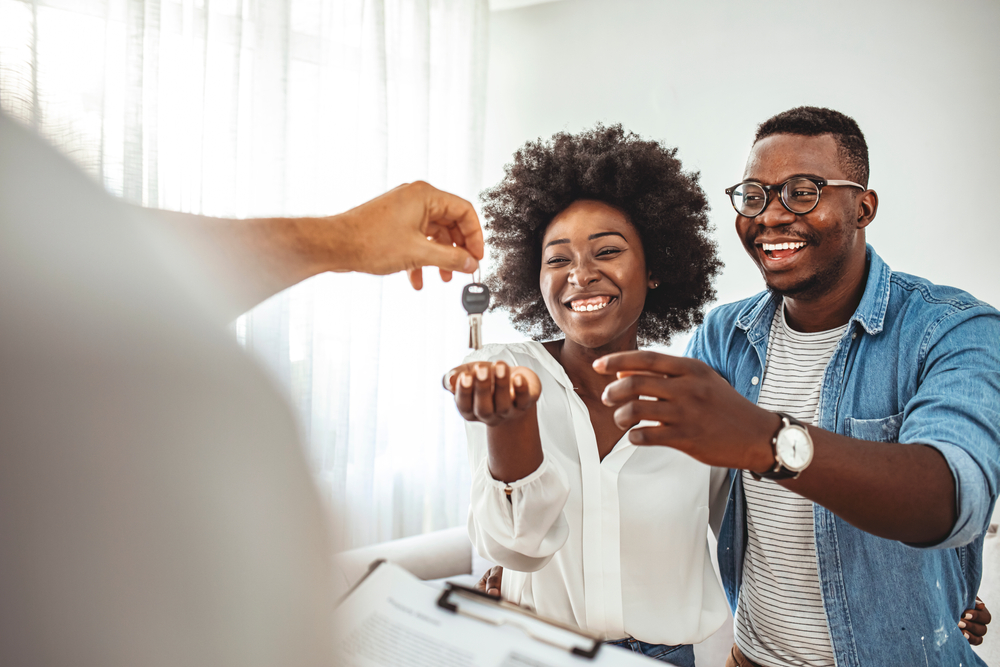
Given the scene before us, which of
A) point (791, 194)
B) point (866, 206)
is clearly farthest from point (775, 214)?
point (866, 206)

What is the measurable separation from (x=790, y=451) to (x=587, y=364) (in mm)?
666

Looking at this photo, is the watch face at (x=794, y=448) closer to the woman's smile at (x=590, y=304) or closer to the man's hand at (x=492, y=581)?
the woman's smile at (x=590, y=304)

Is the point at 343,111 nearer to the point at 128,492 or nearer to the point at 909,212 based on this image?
the point at 909,212

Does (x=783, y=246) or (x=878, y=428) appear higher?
(x=783, y=246)

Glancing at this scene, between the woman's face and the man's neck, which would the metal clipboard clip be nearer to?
the woman's face

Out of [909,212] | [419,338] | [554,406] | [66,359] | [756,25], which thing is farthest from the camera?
[419,338]

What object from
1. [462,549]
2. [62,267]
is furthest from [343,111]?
[62,267]

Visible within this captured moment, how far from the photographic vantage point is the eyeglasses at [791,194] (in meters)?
1.37

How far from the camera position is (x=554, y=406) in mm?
1427

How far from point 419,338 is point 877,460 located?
2.73 metres

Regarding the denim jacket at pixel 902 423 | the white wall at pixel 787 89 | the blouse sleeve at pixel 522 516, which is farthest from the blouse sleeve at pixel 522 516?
the white wall at pixel 787 89

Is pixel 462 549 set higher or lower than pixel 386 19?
lower

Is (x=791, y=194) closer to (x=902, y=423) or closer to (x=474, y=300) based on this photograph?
(x=902, y=423)

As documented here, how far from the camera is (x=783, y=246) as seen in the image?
1405 mm
